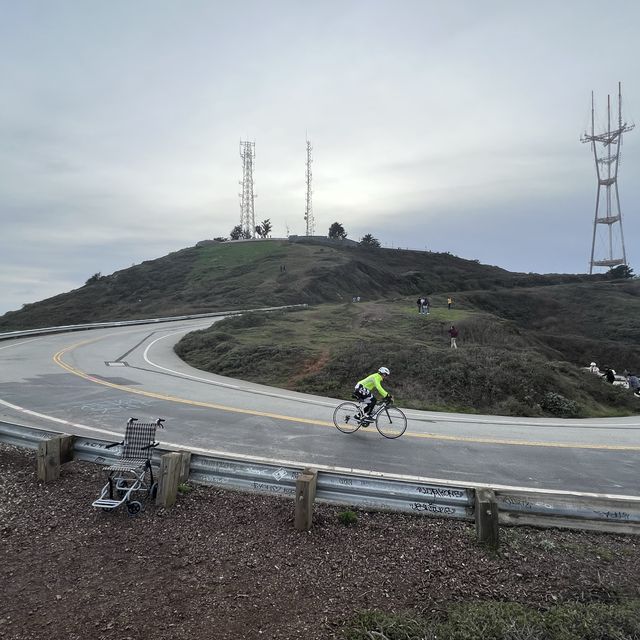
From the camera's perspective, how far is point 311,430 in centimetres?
1125

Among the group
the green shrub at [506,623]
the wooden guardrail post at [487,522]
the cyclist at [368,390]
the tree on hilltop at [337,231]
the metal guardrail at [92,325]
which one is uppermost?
the tree on hilltop at [337,231]

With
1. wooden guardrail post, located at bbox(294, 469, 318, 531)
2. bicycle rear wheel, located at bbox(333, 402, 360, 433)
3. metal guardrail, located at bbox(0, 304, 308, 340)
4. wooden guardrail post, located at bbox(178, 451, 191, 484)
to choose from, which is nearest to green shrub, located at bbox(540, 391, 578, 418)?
bicycle rear wheel, located at bbox(333, 402, 360, 433)

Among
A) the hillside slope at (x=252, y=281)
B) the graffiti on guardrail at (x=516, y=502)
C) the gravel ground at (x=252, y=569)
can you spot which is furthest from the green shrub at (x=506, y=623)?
the hillside slope at (x=252, y=281)

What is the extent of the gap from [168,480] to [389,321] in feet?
85.8

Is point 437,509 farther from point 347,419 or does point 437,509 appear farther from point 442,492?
point 347,419

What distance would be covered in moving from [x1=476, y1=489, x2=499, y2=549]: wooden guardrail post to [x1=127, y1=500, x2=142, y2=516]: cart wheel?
4273 millimetres

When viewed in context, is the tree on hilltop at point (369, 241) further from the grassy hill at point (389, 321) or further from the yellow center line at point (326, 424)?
the yellow center line at point (326, 424)

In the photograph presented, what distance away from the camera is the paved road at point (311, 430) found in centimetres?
887

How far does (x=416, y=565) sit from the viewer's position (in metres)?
5.32

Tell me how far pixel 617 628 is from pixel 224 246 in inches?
3929

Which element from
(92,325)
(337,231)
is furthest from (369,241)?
(92,325)

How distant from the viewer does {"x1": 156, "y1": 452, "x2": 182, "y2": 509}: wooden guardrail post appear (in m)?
6.45

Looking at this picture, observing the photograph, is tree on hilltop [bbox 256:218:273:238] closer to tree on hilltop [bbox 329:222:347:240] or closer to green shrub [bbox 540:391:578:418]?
tree on hilltop [bbox 329:222:347:240]

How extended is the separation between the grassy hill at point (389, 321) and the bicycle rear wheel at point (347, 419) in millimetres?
5551
